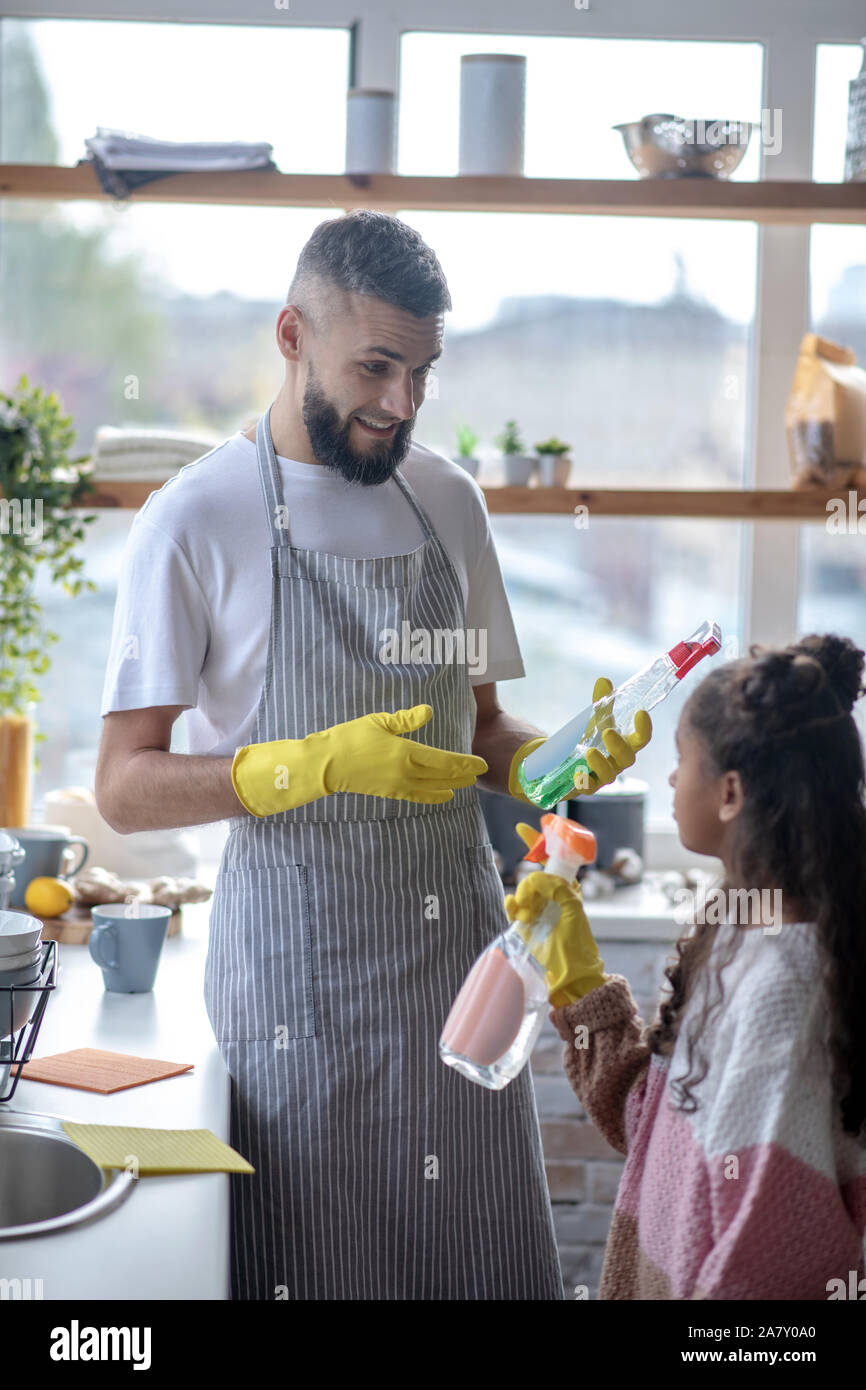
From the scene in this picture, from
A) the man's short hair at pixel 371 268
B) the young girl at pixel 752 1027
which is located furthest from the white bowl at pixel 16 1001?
the man's short hair at pixel 371 268

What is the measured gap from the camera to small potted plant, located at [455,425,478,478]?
7.36ft

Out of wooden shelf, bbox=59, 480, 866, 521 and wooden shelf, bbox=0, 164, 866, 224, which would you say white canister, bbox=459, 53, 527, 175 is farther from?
wooden shelf, bbox=59, 480, 866, 521

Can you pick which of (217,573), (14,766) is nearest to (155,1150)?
(217,573)

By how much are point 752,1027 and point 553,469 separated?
4.34 ft

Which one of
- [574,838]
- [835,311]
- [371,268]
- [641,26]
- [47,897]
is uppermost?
[641,26]

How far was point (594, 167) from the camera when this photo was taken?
7.88 ft

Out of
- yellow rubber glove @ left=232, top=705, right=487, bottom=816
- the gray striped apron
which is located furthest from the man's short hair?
yellow rubber glove @ left=232, top=705, right=487, bottom=816

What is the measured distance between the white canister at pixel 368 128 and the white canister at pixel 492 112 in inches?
4.8

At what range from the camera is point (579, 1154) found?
2.18 meters

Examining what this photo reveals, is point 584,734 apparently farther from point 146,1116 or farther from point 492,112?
point 492,112

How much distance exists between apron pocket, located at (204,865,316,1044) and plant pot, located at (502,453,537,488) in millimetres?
1076

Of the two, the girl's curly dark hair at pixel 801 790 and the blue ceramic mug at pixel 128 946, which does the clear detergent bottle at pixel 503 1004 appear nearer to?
the girl's curly dark hair at pixel 801 790

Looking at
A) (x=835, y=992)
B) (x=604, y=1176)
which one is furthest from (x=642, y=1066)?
(x=604, y=1176)

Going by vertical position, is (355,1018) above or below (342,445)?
below
